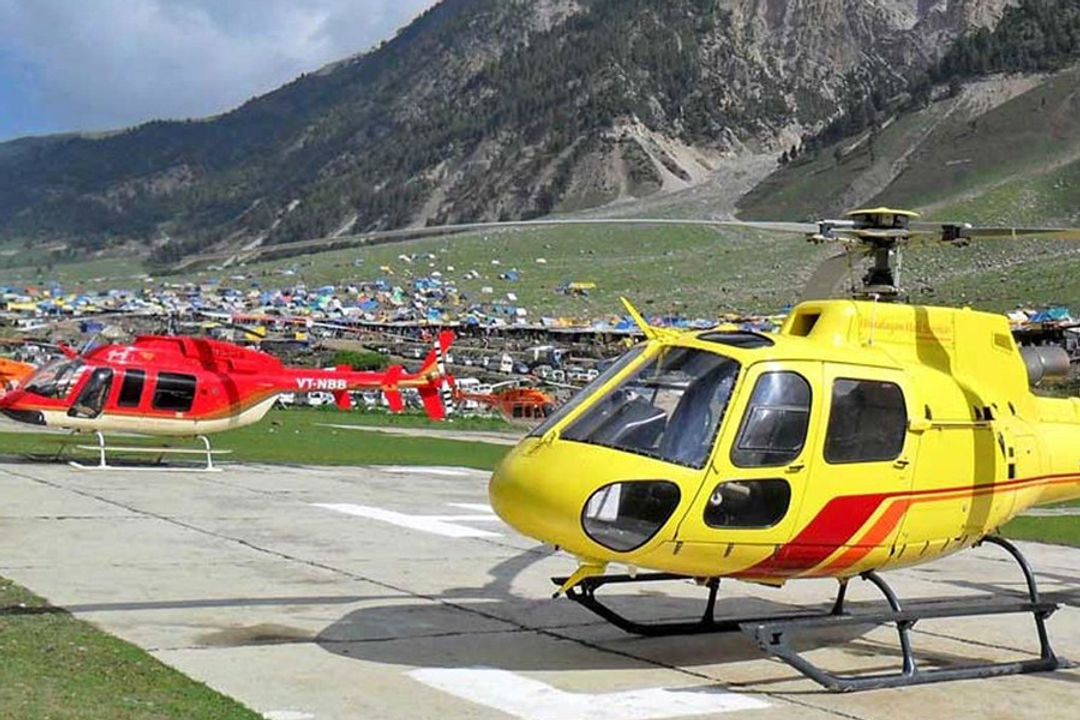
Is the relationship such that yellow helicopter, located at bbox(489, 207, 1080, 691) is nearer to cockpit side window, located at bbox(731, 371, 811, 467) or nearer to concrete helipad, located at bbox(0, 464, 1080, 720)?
cockpit side window, located at bbox(731, 371, 811, 467)

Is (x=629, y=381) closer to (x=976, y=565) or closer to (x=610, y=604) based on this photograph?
(x=610, y=604)

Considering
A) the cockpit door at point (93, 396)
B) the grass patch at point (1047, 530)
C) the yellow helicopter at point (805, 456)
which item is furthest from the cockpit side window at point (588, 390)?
the cockpit door at point (93, 396)

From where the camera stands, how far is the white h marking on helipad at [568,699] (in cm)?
810

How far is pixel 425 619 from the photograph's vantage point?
10.8m

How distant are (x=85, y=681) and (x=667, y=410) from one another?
154 inches

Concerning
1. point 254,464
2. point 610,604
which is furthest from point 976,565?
point 254,464

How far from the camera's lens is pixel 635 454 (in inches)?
345

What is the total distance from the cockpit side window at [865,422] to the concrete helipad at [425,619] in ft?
5.08

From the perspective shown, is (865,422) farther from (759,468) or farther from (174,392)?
(174,392)

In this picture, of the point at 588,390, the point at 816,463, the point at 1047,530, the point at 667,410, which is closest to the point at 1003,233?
the point at 816,463

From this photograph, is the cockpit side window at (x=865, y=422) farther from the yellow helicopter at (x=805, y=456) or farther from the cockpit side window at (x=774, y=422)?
the cockpit side window at (x=774, y=422)

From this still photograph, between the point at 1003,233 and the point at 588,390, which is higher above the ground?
the point at 1003,233

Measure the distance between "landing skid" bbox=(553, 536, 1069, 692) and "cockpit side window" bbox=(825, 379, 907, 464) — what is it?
1.04m

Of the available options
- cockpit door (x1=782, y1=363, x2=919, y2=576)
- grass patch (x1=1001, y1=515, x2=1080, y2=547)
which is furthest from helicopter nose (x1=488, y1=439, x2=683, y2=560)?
grass patch (x1=1001, y1=515, x2=1080, y2=547)
